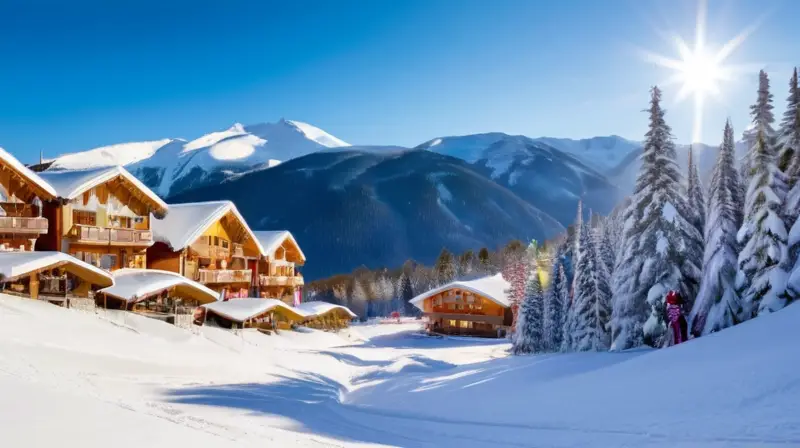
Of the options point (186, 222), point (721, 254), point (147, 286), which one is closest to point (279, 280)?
point (186, 222)

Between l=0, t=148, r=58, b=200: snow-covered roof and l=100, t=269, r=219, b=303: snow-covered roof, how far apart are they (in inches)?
255

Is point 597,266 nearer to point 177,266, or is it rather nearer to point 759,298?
point 759,298

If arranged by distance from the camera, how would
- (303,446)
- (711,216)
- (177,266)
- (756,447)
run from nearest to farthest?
(756,447) → (303,446) → (711,216) → (177,266)

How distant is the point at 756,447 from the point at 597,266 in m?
29.9

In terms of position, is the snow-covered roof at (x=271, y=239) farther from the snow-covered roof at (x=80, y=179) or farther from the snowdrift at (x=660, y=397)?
the snowdrift at (x=660, y=397)

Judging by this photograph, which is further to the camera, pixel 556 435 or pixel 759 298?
pixel 759 298

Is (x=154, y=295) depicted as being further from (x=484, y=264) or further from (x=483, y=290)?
(x=484, y=264)

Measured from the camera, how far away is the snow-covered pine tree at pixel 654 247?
89.1 feet

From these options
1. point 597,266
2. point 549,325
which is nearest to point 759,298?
point 597,266

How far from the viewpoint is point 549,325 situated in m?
47.3

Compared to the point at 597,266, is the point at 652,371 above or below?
below

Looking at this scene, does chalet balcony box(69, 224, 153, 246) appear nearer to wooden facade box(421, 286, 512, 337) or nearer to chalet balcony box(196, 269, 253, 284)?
chalet balcony box(196, 269, 253, 284)

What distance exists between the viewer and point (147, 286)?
33.7 meters

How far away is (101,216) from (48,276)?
959 cm
